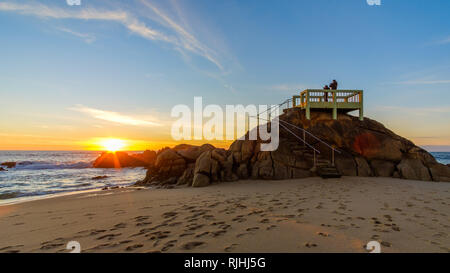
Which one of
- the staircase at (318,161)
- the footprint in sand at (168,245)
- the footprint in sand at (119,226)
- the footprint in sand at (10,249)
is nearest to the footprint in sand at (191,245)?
the footprint in sand at (168,245)

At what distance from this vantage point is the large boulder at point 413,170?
10.6 meters

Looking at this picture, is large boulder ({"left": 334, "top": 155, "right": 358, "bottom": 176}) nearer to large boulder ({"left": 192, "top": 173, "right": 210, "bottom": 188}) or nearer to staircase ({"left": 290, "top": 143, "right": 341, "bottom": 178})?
staircase ({"left": 290, "top": 143, "right": 341, "bottom": 178})

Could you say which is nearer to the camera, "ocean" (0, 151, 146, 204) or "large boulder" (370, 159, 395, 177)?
"large boulder" (370, 159, 395, 177)

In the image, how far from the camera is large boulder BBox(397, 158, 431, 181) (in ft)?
34.8

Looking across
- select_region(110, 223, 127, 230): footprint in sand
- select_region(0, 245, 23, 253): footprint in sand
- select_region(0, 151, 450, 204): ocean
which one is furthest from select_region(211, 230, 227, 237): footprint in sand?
select_region(0, 151, 450, 204): ocean

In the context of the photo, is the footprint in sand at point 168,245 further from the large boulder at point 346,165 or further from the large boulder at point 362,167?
the large boulder at point 362,167

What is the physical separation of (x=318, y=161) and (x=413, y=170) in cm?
516

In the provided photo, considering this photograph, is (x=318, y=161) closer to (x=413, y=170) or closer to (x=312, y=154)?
(x=312, y=154)

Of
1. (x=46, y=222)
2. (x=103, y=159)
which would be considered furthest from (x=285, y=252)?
(x=103, y=159)

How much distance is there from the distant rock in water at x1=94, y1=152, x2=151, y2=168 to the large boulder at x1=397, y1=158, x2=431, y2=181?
36.3m

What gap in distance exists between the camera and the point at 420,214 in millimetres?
4559

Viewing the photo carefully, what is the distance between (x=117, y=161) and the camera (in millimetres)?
35844

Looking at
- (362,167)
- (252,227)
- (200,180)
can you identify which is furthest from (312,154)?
(252,227)
